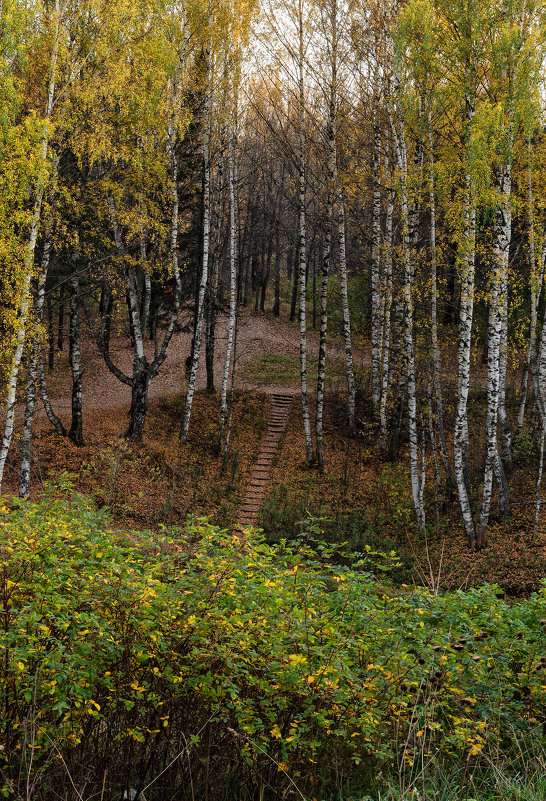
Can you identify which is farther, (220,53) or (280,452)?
(280,452)

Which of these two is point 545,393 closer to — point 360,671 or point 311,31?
point 311,31

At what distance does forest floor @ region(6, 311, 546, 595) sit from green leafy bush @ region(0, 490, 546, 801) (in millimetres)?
5674

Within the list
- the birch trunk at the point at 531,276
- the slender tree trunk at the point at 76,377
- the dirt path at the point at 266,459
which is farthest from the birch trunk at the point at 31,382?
the birch trunk at the point at 531,276

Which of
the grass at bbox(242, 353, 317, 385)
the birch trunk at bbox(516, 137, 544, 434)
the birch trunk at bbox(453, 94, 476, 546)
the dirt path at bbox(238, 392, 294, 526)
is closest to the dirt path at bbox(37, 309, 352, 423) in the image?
the grass at bbox(242, 353, 317, 385)

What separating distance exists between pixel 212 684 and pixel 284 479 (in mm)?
13101

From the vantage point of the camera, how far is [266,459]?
1859 centimetres

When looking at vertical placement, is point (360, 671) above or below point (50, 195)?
below

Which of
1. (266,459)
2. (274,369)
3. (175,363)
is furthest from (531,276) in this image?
(175,363)

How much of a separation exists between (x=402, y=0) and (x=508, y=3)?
3.95 metres

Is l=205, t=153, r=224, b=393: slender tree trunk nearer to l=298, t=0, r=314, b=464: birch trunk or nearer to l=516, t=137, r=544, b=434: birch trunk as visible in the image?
l=298, t=0, r=314, b=464: birch trunk

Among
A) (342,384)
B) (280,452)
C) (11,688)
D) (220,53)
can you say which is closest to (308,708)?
(11,688)

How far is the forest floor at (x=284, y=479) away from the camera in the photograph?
12.2 metres

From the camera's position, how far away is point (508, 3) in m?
11.0

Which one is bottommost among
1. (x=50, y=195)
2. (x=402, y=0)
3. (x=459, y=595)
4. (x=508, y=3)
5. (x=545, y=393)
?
(x=459, y=595)
